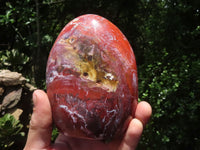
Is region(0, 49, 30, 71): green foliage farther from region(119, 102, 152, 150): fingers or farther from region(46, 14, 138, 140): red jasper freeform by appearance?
region(119, 102, 152, 150): fingers

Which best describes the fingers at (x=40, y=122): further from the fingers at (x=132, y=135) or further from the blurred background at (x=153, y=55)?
the blurred background at (x=153, y=55)

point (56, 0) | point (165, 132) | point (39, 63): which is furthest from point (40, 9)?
point (165, 132)

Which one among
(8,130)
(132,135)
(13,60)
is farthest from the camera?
(13,60)

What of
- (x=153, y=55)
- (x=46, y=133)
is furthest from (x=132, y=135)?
(x=153, y=55)

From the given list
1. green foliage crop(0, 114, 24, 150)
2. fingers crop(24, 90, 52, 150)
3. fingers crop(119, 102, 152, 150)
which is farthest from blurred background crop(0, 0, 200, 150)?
fingers crop(24, 90, 52, 150)

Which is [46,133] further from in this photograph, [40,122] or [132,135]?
[132,135]

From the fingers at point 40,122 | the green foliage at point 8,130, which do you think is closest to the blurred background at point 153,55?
the green foliage at point 8,130

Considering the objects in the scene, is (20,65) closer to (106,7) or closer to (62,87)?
(106,7)
